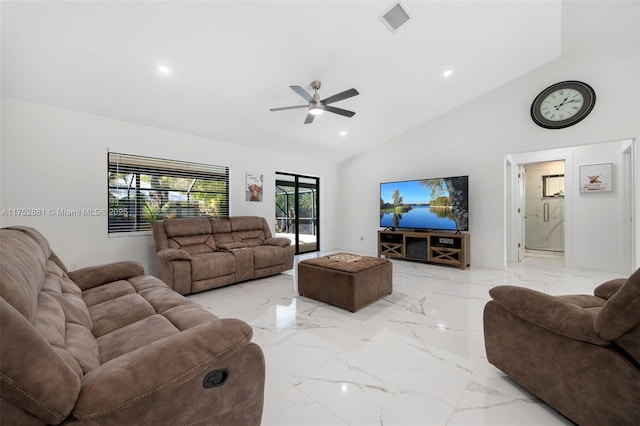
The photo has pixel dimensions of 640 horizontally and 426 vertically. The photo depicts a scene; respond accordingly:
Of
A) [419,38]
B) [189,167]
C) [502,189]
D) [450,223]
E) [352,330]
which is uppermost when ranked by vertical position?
[419,38]

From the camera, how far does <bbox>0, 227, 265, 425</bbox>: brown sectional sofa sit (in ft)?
2.19

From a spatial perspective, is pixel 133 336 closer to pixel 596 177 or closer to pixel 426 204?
pixel 426 204

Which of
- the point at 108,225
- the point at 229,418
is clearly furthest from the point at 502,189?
the point at 108,225

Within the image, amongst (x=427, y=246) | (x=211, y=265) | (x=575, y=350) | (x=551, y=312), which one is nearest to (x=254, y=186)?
(x=211, y=265)

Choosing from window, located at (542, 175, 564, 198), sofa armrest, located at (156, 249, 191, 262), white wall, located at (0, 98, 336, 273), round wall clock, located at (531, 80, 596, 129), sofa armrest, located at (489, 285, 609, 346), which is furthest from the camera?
window, located at (542, 175, 564, 198)

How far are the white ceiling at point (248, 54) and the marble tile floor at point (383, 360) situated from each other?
2571 millimetres

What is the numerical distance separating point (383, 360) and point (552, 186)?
7309 mm

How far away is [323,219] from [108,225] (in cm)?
413

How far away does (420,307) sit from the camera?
281 cm

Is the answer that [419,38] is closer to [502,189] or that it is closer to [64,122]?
[502,189]

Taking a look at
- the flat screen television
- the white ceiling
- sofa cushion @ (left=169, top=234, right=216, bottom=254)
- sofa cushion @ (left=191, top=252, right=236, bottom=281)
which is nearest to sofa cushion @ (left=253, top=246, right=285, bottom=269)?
sofa cushion @ (left=191, top=252, right=236, bottom=281)

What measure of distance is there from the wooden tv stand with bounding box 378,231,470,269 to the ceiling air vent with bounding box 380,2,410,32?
131 inches

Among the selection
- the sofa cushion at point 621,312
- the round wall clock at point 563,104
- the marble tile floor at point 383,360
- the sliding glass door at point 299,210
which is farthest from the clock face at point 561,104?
the sliding glass door at point 299,210

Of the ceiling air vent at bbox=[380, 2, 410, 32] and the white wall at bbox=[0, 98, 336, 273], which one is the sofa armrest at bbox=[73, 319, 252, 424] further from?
the white wall at bbox=[0, 98, 336, 273]
